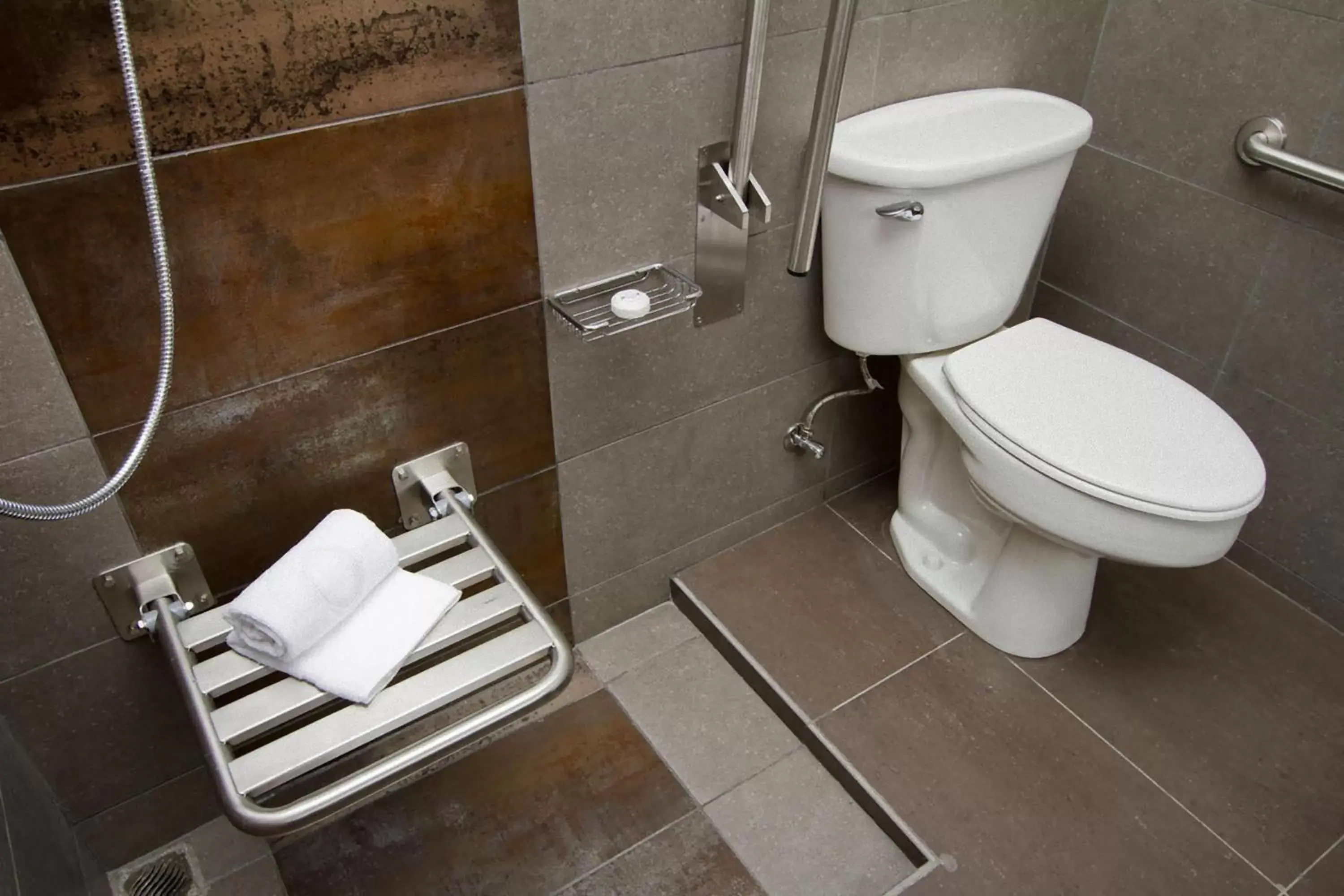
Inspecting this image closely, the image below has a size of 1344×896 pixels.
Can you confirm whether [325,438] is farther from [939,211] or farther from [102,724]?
[939,211]

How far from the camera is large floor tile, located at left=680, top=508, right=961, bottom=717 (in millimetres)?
1556

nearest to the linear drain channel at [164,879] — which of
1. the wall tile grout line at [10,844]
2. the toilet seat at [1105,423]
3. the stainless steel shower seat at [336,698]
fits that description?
the stainless steel shower seat at [336,698]

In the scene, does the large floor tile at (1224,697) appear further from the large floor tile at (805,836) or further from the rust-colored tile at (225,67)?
the rust-colored tile at (225,67)

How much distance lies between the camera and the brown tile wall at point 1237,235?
1428 mm

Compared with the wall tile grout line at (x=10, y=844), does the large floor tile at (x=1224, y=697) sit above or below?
below

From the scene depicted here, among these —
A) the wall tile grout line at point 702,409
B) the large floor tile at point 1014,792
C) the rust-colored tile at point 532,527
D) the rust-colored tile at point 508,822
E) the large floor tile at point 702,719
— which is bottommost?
the rust-colored tile at point 508,822

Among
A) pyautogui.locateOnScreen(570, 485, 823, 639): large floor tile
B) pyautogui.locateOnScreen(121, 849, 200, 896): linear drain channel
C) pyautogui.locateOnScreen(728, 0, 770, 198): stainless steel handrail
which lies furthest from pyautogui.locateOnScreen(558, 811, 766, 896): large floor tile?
pyautogui.locateOnScreen(728, 0, 770, 198): stainless steel handrail

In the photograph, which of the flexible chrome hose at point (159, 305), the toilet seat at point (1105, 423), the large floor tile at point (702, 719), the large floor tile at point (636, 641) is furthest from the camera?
the large floor tile at point (636, 641)

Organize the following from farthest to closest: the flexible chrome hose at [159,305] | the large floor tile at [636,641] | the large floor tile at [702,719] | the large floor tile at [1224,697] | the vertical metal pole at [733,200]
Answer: the large floor tile at [636,641] < the large floor tile at [702,719] < the large floor tile at [1224,697] < the vertical metal pole at [733,200] < the flexible chrome hose at [159,305]

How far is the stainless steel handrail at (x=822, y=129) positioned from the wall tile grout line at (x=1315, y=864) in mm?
1004

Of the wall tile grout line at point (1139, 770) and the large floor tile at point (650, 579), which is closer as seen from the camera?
the wall tile grout line at point (1139, 770)

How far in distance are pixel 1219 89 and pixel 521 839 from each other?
4.89ft

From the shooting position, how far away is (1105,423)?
53.0 inches

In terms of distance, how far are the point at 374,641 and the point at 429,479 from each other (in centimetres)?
28
